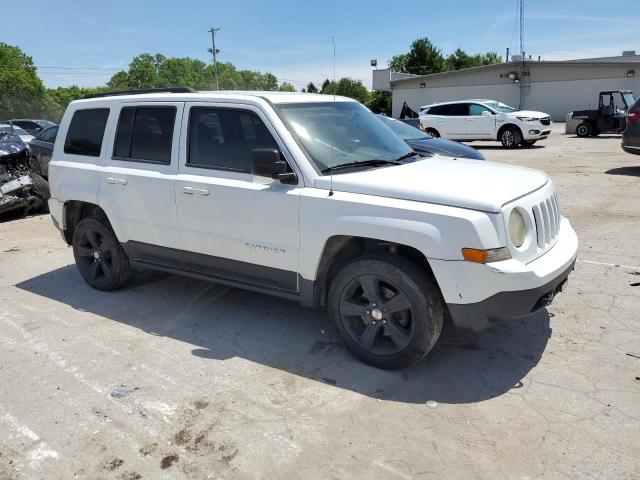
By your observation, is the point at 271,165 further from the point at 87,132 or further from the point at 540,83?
the point at 540,83

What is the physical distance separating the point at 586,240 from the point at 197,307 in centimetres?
490

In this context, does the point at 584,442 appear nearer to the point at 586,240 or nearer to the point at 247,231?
the point at 247,231

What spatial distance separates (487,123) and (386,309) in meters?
17.5

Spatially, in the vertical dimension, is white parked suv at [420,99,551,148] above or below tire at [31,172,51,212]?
above

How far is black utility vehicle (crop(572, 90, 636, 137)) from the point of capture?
22.1 m

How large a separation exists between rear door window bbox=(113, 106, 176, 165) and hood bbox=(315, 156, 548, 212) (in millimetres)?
1664

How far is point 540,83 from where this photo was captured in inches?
1533

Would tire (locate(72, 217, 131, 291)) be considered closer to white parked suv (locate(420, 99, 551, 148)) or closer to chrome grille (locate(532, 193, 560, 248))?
chrome grille (locate(532, 193, 560, 248))

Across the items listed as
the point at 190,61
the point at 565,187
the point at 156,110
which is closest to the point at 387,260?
the point at 156,110

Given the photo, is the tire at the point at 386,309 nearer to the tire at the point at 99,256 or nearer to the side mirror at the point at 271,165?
the side mirror at the point at 271,165

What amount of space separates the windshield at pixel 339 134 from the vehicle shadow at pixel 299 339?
1.39 metres

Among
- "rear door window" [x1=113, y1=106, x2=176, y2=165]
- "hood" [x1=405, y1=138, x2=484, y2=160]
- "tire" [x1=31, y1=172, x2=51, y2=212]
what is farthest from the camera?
"tire" [x1=31, y1=172, x2=51, y2=212]

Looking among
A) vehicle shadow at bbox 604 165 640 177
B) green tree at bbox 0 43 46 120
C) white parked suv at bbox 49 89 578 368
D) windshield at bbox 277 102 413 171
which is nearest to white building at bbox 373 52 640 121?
vehicle shadow at bbox 604 165 640 177

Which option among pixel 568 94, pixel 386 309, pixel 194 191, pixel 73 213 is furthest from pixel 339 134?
pixel 568 94
